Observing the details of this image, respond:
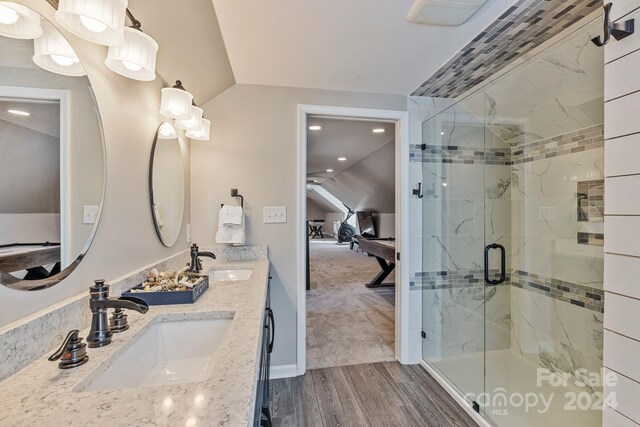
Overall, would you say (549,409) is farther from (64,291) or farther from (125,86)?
(125,86)

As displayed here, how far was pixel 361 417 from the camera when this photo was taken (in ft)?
5.72

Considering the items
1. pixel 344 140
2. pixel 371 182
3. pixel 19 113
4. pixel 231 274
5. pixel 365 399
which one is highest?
pixel 344 140

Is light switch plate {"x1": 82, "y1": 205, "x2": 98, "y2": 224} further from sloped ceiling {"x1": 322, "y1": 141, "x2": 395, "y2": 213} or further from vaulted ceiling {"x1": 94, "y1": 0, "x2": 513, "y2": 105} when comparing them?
sloped ceiling {"x1": 322, "y1": 141, "x2": 395, "y2": 213}

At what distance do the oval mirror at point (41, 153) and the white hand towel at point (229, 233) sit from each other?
3.45 ft

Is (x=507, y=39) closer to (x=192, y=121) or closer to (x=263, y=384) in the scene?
(x=192, y=121)

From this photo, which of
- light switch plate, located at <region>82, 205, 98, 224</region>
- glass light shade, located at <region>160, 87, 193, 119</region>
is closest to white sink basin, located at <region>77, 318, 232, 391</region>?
light switch plate, located at <region>82, 205, 98, 224</region>

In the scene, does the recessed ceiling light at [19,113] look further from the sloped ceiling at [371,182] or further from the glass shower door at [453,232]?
the sloped ceiling at [371,182]

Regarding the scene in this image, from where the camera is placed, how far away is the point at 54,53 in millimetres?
803

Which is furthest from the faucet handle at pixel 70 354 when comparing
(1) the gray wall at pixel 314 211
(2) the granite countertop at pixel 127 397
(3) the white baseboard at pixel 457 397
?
(1) the gray wall at pixel 314 211

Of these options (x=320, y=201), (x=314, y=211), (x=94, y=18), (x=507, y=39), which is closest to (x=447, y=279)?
→ (x=507, y=39)

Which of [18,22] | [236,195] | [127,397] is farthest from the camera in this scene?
[236,195]

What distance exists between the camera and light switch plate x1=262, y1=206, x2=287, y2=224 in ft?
7.16

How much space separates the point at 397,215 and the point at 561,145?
4.20 ft

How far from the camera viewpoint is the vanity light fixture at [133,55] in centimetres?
98
